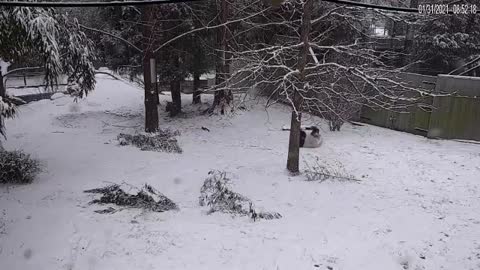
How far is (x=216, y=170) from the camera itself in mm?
10477

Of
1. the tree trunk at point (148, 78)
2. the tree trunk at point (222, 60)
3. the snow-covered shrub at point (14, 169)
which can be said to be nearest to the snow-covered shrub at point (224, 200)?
the snow-covered shrub at point (14, 169)

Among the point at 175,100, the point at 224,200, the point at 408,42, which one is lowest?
the point at 224,200

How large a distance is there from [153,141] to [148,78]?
241 centimetres

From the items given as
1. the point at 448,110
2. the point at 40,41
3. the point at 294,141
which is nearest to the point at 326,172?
the point at 294,141

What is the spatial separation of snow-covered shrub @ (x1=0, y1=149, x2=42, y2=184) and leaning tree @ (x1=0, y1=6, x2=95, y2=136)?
116cm

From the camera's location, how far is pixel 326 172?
10.1 m

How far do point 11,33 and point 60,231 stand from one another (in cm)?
370

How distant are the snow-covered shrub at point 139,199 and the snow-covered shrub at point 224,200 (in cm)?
74

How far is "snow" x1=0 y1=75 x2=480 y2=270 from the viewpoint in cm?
633

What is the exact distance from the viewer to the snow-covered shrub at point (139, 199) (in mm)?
8164

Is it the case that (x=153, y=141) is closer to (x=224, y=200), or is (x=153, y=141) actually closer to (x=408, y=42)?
(x=224, y=200)

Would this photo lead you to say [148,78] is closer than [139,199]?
No

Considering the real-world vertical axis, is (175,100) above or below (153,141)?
above

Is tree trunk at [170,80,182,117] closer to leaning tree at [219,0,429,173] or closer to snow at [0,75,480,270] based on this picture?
leaning tree at [219,0,429,173]
